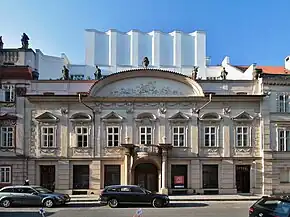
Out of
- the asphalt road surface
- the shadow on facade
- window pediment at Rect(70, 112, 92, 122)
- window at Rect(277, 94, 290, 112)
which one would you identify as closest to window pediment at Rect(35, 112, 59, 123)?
window pediment at Rect(70, 112, 92, 122)

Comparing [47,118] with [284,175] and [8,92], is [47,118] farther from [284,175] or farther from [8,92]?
[284,175]

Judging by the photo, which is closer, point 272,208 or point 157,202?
point 272,208

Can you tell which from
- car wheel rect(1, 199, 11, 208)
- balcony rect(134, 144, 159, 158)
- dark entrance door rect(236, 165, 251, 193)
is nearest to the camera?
car wheel rect(1, 199, 11, 208)

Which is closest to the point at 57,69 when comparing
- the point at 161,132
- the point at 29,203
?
the point at 161,132

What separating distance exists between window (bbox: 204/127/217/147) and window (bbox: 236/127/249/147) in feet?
6.36

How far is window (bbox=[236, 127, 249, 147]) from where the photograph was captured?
38.3 m

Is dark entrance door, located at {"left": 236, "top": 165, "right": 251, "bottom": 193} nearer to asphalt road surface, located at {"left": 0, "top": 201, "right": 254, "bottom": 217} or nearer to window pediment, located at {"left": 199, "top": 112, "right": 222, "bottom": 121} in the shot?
window pediment, located at {"left": 199, "top": 112, "right": 222, "bottom": 121}

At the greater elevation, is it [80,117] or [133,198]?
[80,117]

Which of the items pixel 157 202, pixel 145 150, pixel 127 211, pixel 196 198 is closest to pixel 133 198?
pixel 157 202

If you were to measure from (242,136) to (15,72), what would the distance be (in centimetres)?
2004

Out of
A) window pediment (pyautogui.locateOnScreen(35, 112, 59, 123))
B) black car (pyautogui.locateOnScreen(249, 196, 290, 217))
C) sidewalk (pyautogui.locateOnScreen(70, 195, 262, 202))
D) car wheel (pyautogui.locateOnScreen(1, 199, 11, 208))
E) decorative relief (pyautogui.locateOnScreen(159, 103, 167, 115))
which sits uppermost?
decorative relief (pyautogui.locateOnScreen(159, 103, 167, 115))

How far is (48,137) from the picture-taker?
1505 inches

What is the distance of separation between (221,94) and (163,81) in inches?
199

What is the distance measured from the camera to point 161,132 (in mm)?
38156
